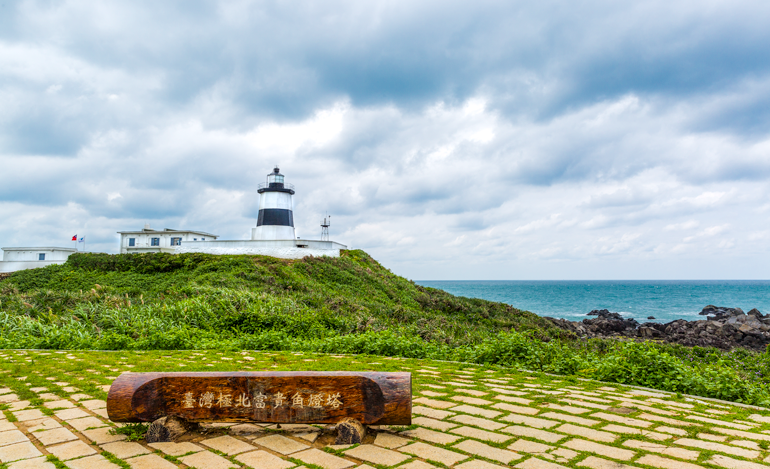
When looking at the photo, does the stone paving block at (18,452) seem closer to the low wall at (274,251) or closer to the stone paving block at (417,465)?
the stone paving block at (417,465)

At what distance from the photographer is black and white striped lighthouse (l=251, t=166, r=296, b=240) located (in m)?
33.7

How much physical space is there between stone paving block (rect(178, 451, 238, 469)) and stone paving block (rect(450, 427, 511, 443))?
165 cm

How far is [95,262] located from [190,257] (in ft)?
19.7

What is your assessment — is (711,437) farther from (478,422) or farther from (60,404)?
(60,404)

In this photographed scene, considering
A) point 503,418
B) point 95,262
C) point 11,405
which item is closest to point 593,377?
point 503,418

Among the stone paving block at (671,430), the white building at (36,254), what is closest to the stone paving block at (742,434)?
the stone paving block at (671,430)

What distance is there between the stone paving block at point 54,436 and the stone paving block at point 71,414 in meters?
0.31

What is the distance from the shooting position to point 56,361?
681cm

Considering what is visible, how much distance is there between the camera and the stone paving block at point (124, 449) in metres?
3.23

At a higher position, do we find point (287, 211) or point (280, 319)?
→ point (287, 211)

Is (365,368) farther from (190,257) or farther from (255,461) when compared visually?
(190,257)

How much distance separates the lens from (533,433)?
3623mm

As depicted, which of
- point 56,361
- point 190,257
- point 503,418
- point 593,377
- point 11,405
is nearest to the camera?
point 503,418

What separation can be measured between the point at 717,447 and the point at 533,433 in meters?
1.21
